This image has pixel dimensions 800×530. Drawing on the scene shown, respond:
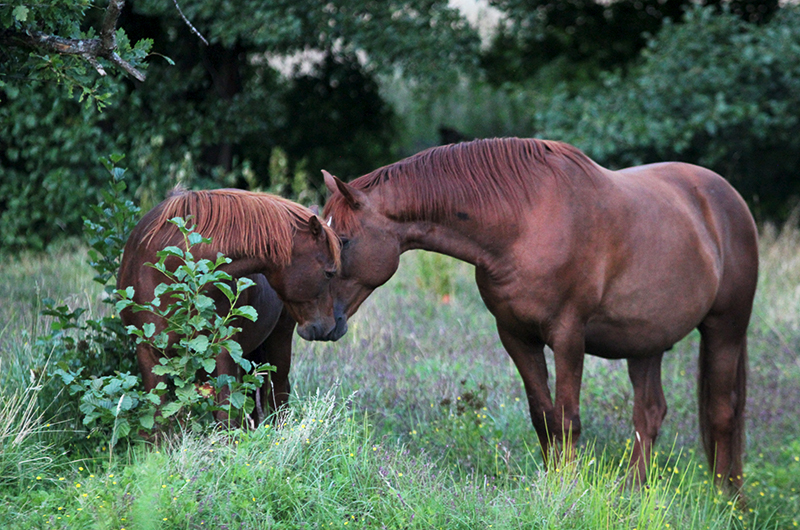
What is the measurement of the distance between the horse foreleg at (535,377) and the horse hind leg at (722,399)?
1.39 metres

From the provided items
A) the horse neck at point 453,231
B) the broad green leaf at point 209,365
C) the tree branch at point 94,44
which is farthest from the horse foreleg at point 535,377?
the tree branch at point 94,44

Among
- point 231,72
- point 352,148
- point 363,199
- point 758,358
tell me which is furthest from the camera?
point 352,148

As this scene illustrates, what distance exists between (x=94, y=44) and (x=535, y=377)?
2661mm

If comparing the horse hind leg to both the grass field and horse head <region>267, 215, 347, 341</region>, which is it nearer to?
the grass field

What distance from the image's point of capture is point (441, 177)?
3.74 meters

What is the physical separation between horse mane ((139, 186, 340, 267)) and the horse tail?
8.79 feet

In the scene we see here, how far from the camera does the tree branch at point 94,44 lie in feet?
10.6

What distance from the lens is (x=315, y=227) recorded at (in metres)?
3.49

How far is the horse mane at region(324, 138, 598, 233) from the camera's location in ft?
12.1

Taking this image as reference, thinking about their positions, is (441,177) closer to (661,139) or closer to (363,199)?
(363,199)

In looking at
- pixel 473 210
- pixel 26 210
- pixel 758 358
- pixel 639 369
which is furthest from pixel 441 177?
pixel 26 210

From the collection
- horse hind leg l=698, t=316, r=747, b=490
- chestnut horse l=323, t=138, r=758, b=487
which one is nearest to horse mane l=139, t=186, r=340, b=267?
chestnut horse l=323, t=138, r=758, b=487

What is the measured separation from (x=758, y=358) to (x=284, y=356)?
4.81 meters

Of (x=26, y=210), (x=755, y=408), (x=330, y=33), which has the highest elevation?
(x=330, y=33)
